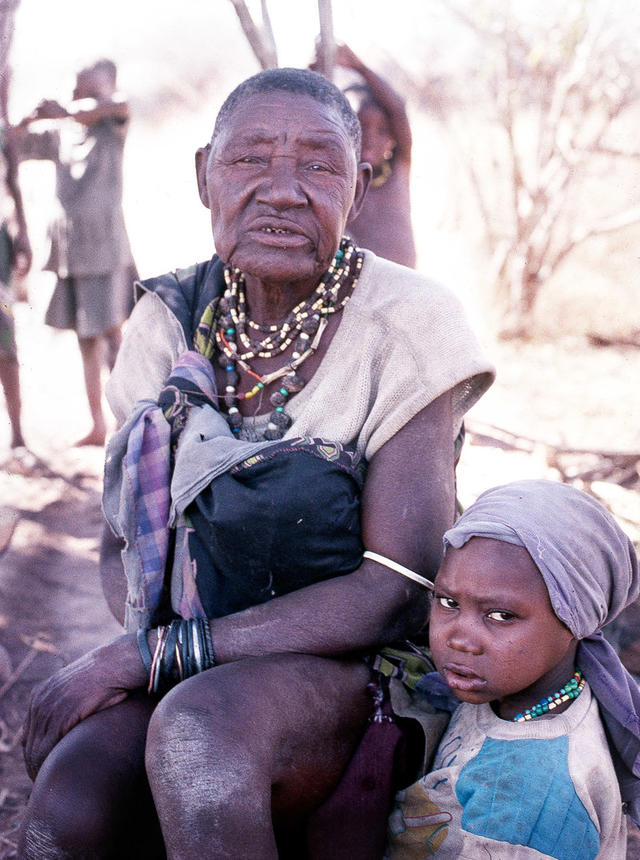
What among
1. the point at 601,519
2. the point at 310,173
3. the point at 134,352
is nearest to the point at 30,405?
the point at 134,352

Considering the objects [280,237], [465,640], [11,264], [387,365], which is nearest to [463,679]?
[465,640]

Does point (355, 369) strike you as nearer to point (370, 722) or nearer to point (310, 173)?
point (310, 173)

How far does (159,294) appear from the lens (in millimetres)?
2320

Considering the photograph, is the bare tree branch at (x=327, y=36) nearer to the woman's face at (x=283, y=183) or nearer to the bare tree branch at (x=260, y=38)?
the bare tree branch at (x=260, y=38)

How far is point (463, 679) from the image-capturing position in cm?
179

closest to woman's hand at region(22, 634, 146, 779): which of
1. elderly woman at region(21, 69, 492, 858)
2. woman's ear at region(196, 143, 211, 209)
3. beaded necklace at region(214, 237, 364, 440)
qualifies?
elderly woman at region(21, 69, 492, 858)

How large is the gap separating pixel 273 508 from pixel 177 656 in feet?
1.13

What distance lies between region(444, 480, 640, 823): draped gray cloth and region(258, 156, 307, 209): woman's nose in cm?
74

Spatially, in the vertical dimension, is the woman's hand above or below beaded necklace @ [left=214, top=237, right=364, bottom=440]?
below

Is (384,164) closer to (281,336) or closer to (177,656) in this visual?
(281,336)

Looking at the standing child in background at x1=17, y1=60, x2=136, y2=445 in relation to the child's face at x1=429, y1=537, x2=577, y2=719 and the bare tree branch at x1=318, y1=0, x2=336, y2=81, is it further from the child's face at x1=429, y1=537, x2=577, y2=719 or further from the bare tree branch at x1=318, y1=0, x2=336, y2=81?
the child's face at x1=429, y1=537, x2=577, y2=719

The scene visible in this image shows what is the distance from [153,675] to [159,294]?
94 centimetres

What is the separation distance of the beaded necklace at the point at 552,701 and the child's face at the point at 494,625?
4cm

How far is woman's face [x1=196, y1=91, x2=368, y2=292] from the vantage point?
2025 millimetres
